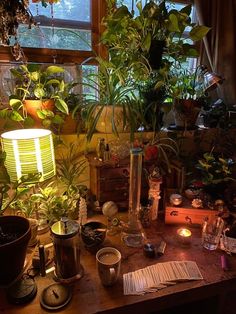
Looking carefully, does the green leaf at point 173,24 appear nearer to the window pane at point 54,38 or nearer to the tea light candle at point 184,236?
the window pane at point 54,38

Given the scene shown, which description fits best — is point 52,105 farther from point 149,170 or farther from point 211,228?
point 211,228

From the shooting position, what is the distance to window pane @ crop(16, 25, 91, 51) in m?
1.33

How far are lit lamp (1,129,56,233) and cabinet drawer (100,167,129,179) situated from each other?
0.29 m

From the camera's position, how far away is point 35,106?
1142mm

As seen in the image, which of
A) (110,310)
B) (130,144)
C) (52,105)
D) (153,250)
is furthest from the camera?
(130,144)

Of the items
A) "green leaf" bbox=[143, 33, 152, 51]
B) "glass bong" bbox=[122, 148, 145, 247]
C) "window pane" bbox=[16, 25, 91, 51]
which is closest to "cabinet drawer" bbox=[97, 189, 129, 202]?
"glass bong" bbox=[122, 148, 145, 247]

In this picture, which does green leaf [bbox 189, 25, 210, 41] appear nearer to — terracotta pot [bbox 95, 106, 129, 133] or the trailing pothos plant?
terracotta pot [bbox 95, 106, 129, 133]

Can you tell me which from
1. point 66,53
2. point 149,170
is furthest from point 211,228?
point 66,53

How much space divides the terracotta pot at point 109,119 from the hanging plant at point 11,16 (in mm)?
517

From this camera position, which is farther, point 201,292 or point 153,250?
point 153,250

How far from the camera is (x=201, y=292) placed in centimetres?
81

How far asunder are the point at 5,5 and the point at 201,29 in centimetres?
95

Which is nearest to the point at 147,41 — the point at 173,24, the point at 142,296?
the point at 173,24

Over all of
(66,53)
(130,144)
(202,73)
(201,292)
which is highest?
(66,53)
